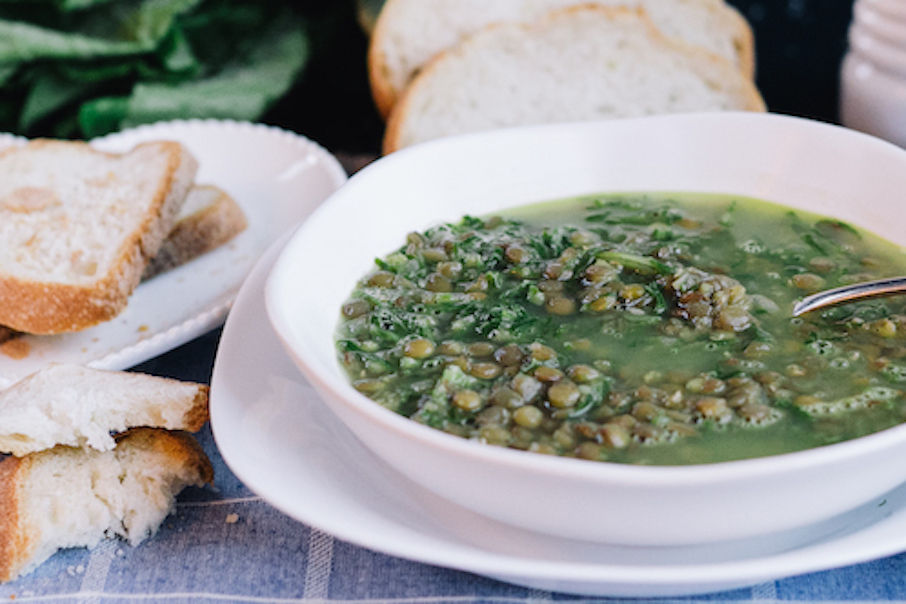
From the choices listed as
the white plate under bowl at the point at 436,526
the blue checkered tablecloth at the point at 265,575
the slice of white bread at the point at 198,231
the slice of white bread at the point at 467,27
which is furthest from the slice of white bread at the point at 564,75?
the blue checkered tablecloth at the point at 265,575

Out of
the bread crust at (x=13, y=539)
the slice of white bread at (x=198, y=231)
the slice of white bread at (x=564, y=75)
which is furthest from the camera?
the slice of white bread at (x=564, y=75)

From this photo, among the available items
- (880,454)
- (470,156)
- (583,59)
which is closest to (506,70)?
(583,59)

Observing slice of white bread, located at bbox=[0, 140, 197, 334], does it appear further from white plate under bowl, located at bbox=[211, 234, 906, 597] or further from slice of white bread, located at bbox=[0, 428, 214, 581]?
white plate under bowl, located at bbox=[211, 234, 906, 597]

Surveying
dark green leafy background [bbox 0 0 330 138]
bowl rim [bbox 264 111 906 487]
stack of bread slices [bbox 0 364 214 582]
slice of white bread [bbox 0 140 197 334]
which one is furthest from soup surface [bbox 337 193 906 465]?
dark green leafy background [bbox 0 0 330 138]

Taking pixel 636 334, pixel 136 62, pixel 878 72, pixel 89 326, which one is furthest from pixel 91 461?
pixel 878 72

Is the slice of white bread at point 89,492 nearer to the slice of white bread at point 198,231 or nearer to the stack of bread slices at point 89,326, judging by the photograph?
the stack of bread slices at point 89,326

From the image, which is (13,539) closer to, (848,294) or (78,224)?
(78,224)

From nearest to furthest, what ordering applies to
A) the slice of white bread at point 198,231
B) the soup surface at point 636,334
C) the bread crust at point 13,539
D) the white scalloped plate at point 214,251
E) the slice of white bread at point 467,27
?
the soup surface at point 636,334
the bread crust at point 13,539
the white scalloped plate at point 214,251
the slice of white bread at point 198,231
the slice of white bread at point 467,27

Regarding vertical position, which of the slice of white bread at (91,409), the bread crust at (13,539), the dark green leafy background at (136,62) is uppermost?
the slice of white bread at (91,409)
